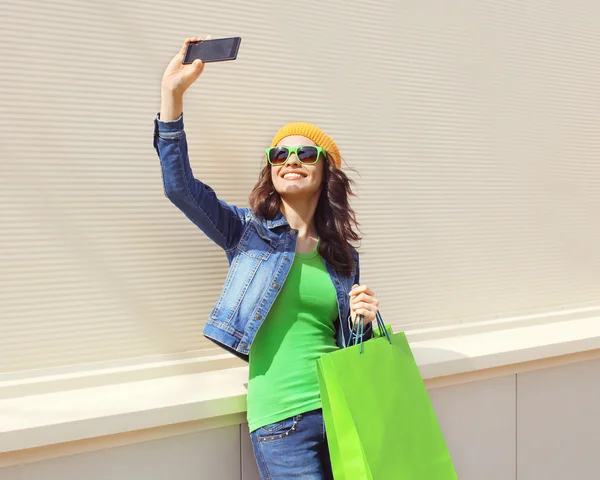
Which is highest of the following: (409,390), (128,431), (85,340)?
(85,340)

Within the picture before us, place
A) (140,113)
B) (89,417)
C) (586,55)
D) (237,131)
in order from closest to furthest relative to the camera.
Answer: (89,417) → (140,113) → (237,131) → (586,55)

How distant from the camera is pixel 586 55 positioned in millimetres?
3033

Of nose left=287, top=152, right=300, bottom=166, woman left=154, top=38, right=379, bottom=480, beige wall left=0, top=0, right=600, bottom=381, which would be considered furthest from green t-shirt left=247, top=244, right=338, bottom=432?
beige wall left=0, top=0, right=600, bottom=381

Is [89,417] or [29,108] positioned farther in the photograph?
[29,108]

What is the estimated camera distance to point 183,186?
1581 mm

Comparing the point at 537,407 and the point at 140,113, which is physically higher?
the point at 140,113

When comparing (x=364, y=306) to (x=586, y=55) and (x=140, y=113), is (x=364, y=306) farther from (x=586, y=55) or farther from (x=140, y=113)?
(x=586, y=55)

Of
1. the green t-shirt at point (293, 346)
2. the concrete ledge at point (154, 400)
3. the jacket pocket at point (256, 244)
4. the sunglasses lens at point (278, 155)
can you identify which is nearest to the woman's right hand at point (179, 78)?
the sunglasses lens at point (278, 155)

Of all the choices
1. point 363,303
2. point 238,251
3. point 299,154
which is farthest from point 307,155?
point 363,303

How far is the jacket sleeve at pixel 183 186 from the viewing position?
1.56 meters

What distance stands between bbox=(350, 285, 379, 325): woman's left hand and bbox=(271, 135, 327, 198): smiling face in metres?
0.32

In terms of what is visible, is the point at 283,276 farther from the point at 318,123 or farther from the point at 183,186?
the point at 318,123

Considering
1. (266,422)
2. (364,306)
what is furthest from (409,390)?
(266,422)

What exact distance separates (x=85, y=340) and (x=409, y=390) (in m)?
0.97
